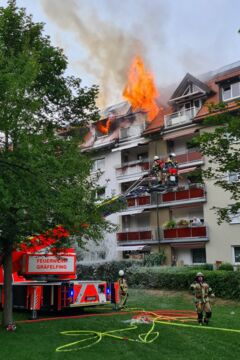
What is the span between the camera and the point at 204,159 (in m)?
33.9

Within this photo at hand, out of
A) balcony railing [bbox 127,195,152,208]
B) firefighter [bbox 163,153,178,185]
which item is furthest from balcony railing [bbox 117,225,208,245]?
firefighter [bbox 163,153,178,185]

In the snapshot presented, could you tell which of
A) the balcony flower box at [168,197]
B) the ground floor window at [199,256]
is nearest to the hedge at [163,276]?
the ground floor window at [199,256]

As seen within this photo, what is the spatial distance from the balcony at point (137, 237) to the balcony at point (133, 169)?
181 inches

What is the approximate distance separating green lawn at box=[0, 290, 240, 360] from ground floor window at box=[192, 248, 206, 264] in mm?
21398

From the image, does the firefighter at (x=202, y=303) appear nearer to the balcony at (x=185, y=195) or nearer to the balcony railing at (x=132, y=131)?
the balcony at (x=185, y=195)

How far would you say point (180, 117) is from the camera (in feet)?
117

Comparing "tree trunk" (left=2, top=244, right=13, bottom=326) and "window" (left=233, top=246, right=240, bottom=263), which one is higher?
"window" (left=233, top=246, right=240, bottom=263)

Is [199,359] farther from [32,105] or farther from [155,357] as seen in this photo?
[32,105]

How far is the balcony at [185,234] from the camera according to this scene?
1305 inches

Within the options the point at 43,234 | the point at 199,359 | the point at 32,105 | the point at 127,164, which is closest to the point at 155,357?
the point at 199,359

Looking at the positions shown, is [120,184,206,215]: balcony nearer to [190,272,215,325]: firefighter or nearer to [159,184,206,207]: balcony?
[159,184,206,207]: balcony

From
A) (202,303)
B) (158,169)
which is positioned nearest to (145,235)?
(158,169)

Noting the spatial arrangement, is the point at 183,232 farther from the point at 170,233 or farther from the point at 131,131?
the point at 131,131

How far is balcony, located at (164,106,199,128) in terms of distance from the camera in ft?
115
